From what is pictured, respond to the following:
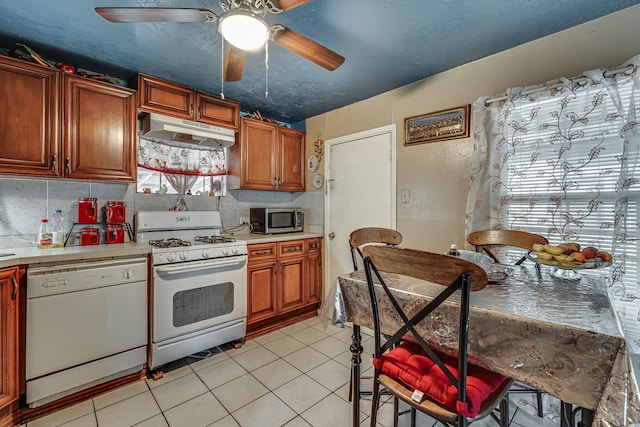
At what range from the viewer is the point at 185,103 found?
262cm

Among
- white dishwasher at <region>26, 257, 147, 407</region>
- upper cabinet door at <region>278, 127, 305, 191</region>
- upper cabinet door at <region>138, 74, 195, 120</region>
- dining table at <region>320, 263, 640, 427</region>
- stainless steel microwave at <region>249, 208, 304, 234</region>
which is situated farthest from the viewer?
upper cabinet door at <region>278, 127, 305, 191</region>

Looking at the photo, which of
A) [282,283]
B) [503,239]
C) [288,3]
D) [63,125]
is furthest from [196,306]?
[503,239]

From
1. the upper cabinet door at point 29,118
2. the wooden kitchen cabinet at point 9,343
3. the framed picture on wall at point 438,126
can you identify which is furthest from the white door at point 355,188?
the wooden kitchen cabinet at point 9,343

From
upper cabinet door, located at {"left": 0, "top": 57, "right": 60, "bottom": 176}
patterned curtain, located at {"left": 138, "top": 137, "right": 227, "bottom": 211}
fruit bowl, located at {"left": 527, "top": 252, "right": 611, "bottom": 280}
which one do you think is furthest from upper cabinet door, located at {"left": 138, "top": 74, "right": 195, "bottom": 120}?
fruit bowl, located at {"left": 527, "top": 252, "right": 611, "bottom": 280}

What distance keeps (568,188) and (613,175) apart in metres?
0.20

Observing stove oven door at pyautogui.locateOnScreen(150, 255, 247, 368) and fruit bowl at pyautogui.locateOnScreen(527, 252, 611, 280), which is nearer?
fruit bowl at pyautogui.locateOnScreen(527, 252, 611, 280)

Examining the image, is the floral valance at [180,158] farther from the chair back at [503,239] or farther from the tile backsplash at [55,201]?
the chair back at [503,239]

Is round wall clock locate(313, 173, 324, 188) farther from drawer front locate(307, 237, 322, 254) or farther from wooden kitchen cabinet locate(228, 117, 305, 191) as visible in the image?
drawer front locate(307, 237, 322, 254)

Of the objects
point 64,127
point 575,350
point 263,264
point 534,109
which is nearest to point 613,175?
point 534,109

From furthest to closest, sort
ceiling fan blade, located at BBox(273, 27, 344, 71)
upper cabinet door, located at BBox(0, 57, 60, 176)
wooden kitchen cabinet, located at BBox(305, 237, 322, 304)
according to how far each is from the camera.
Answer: wooden kitchen cabinet, located at BBox(305, 237, 322, 304), upper cabinet door, located at BBox(0, 57, 60, 176), ceiling fan blade, located at BBox(273, 27, 344, 71)

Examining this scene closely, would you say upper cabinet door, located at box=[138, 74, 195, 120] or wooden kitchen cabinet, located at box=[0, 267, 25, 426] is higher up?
upper cabinet door, located at box=[138, 74, 195, 120]

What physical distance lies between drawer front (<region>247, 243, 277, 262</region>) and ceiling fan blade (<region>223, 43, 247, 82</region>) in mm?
1474

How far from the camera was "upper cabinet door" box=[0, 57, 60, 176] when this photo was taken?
6.08 ft

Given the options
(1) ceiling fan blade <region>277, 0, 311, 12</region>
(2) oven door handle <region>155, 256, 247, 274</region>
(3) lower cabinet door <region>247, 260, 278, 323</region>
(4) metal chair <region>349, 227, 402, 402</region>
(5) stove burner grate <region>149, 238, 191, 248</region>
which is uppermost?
(1) ceiling fan blade <region>277, 0, 311, 12</region>
